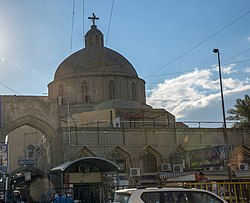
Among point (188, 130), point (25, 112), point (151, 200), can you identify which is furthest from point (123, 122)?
point (151, 200)

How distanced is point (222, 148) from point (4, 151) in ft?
50.8

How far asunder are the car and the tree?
1044 inches

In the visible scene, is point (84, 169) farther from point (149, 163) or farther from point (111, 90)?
point (111, 90)

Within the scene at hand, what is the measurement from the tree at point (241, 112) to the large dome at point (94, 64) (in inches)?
628

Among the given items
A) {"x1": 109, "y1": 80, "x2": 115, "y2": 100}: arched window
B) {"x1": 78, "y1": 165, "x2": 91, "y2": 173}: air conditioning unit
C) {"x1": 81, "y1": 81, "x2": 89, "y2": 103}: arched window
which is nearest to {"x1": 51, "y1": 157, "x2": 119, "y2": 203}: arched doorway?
{"x1": 78, "y1": 165, "x2": 91, "y2": 173}: air conditioning unit

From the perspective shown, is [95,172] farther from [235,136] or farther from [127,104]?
[127,104]

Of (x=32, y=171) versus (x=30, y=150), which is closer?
(x=32, y=171)

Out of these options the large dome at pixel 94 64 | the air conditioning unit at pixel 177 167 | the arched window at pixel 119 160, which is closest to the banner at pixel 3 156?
the arched window at pixel 119 160

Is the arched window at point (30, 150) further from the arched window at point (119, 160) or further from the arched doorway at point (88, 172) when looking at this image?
the arched doorway at point (88, 172)

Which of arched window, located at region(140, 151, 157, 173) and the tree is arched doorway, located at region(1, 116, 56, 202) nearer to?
arched window, located at region(140, 151, 157, 173)

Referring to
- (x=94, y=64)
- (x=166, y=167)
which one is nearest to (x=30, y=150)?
(x=94, y=64)

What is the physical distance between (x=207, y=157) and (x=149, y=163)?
19.6 feet

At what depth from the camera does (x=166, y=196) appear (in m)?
8.58

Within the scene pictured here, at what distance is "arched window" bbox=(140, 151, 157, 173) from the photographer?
31.5 meters
